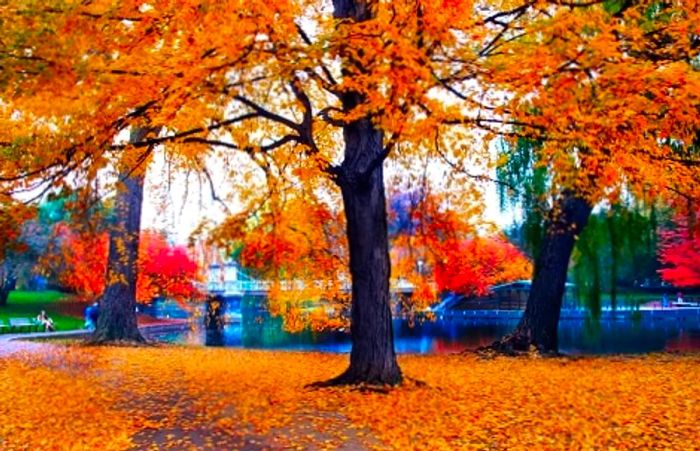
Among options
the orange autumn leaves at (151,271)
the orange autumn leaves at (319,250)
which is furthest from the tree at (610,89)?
the orange autumn leaves at (151,271)

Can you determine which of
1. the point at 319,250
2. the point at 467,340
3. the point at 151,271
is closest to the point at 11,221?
the point at 319,250

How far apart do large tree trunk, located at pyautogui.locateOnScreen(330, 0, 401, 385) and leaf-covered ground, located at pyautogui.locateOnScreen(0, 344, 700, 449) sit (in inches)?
19.9

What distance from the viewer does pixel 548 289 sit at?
16.6 m

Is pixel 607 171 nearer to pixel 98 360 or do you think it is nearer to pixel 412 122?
pixel 412 122

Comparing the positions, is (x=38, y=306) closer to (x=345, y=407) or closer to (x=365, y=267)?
(x=365, y=267)

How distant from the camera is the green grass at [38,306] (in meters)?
44.7

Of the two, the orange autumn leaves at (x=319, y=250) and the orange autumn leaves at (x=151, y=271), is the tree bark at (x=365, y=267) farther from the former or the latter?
the orange autumn leaves at (x=151, y=271)

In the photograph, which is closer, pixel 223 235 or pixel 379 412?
pixel 379 412

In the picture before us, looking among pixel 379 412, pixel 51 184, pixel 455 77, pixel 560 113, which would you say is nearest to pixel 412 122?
pixel 455 77

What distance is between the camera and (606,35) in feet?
23.0

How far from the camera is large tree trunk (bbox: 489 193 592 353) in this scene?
1634 cm

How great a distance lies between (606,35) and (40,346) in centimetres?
1751

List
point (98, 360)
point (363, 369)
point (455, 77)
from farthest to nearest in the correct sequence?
point (98, 360)
point (363, 369)
point (455, 77)

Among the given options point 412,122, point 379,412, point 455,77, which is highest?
point 455,77
